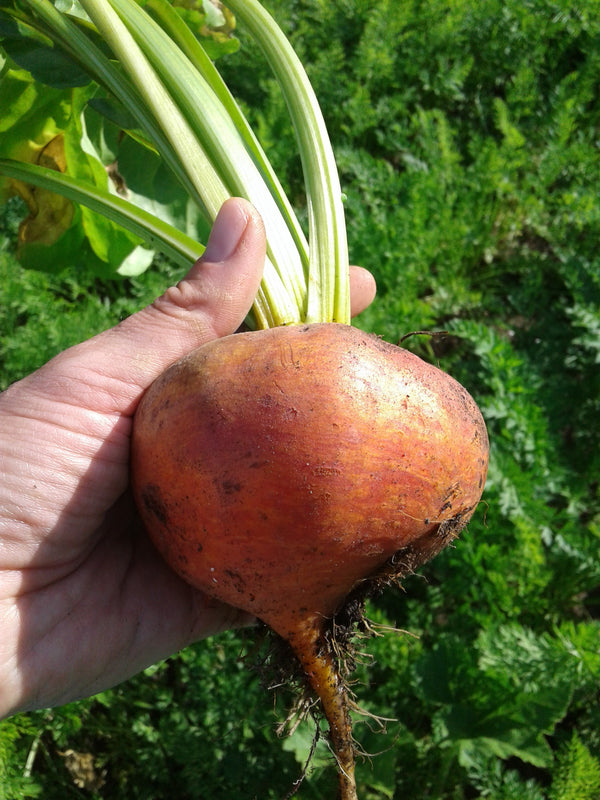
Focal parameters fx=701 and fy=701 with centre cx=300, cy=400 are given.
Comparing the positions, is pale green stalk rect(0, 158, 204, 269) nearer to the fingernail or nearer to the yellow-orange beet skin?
the fingernail

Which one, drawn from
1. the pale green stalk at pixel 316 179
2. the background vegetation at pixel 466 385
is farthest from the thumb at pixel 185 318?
the background vegetation at pixel 466 385

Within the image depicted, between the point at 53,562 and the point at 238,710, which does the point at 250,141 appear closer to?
the point at 53,562

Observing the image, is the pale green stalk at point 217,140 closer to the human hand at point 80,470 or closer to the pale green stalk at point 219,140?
the pale green stalk at point 219,140

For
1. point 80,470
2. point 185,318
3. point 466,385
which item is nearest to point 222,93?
point 185,318

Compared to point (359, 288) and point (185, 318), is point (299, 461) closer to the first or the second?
point (185, 318)

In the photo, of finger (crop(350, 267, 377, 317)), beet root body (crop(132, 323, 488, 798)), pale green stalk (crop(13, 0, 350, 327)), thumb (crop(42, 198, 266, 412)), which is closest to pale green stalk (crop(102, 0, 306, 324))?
pale green stalk (crop(13, 0, 350, 327))

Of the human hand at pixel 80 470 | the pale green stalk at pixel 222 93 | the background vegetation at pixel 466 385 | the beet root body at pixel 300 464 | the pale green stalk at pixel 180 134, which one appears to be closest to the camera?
the beet root body at pixel 300 464
